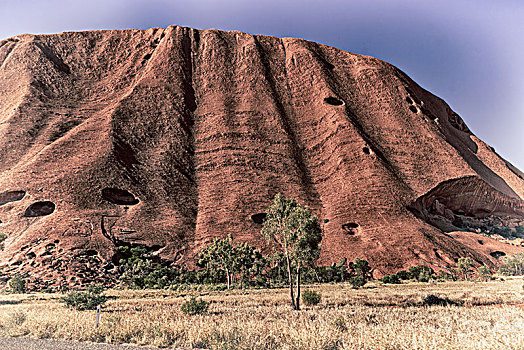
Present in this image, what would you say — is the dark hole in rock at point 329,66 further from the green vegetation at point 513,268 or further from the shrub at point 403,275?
the shrub at point 403,275

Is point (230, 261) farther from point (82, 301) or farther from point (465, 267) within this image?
point (465, 267)

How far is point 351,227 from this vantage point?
58.4m

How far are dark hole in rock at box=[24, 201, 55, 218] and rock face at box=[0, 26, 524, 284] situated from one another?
0.63 feet

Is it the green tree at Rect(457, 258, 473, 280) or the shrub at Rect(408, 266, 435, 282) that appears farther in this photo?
the green tree at Rect(457, 258, 473, 280)

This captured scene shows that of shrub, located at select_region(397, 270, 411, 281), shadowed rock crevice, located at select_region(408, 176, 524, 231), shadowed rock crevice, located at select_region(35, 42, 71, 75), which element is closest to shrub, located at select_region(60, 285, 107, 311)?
shrub, located at select_region(397, 270, 411, 281)

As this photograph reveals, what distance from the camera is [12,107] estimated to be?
226 ft

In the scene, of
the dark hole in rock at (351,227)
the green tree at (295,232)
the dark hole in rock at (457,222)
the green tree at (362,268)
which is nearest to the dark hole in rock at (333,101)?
the dark hole in rock at (351,227)

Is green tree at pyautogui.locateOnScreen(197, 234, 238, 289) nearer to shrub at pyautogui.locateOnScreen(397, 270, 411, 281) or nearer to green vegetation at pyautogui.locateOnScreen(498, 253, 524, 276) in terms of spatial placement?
shrub at pyautogui.locateOnScreen(397, 270, 411, 281)

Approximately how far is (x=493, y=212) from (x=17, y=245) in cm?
9174

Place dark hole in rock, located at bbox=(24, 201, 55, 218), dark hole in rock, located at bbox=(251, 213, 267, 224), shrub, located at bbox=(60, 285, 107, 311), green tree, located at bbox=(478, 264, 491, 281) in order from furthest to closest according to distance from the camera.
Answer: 1. dark hole in rock, located at bbox=(251, 213, 267, 224)
2. dark hole in rock, located at bbox=(24, 201, 55, 218)
3. green tree, located at bbox=(478, 264, 491, 281)
4. shrub, located at bbox=(60, 285, 107, 311)

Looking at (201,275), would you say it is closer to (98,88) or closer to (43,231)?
(43,231)

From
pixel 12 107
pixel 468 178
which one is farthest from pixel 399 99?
pixel 12 107

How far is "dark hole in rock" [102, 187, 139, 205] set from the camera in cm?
5429

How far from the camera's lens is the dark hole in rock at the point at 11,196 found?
5200 cm
